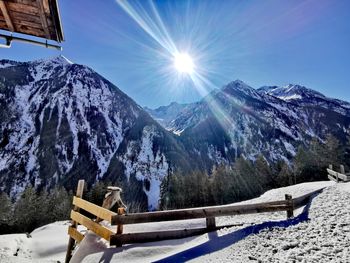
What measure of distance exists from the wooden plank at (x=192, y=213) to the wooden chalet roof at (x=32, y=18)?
205 inches

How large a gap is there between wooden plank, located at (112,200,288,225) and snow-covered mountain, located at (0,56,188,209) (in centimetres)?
11657

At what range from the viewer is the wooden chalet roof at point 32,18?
4578 mm

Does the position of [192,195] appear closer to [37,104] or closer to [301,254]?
[301,254]

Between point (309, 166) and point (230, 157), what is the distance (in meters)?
149

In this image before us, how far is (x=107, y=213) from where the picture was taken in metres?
7.78

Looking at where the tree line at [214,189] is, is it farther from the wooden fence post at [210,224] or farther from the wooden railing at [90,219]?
the wooden fence post at [210,224]

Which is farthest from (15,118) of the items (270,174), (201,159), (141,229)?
(141,229)

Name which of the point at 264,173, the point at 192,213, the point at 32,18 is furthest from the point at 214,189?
the point at 32,18

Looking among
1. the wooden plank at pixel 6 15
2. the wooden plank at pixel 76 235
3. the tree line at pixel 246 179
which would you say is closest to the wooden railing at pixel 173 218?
the wooden plank at pixel 76 235

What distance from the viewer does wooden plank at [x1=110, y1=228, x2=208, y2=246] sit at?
748 centimetres

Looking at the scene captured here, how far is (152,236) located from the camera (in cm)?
776

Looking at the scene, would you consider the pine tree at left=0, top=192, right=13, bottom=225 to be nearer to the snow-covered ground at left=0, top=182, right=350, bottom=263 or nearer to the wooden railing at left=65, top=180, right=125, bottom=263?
the snow-covered ground at left=0, top=182, right=350, bottom=263

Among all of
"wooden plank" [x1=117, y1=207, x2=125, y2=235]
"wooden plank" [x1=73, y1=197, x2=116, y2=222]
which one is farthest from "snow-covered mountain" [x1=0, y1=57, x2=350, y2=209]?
"wooden plank" [x1=117, y1=207, x2=125, y2=235]

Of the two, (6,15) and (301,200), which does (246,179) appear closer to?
(301,200)
